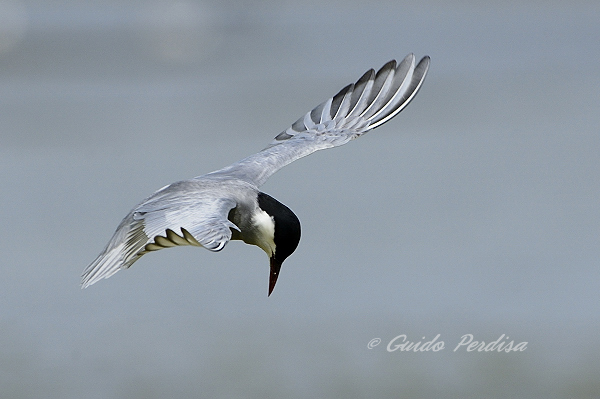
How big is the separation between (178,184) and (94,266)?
702 millimetres

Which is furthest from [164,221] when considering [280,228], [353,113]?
[353,113]

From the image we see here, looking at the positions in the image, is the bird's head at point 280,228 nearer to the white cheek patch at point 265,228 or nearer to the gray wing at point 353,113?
the white cheek patch at point 265,228

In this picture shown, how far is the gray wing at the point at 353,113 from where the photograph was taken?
22.5ft

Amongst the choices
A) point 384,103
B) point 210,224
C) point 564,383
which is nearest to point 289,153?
point 384,103

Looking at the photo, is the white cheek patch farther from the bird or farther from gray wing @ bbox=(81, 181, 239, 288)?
gray wing @ bbox=(81, 181, 239, 288)

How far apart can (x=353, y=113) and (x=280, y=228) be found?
6.52 feet

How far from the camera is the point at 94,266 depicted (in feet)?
18.3

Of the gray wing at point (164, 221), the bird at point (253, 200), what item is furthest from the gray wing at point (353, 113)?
the gray wing at point (164, 221)

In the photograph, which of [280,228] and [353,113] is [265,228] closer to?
[280,228]

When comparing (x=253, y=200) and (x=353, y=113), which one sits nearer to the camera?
(x=253, y=200)

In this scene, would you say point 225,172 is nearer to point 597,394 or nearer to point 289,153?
point 289,153

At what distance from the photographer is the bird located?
5043mm

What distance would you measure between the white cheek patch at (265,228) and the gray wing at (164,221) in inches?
9.1

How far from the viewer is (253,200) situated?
580cm
